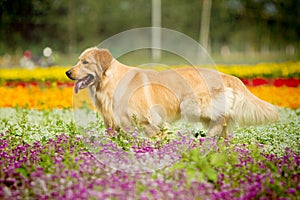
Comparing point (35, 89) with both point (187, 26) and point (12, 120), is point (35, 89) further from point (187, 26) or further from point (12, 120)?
point (187, 26)

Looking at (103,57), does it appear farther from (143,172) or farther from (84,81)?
(143,172)

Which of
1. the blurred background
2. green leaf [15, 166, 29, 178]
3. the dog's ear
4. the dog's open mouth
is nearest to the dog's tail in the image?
the dog's ear

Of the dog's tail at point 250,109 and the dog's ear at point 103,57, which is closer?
the dog's ear at point 103,57

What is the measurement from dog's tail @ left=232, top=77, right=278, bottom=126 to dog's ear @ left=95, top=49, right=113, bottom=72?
1851 mm

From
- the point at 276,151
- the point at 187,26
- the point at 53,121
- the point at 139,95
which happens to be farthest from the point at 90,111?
the point at 187,26

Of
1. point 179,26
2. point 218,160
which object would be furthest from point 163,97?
point 179,26

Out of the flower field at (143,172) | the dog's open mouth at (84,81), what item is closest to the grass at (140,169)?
the flower field at (143,172)

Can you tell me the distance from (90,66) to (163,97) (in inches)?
44.2

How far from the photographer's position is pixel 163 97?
6164 mm

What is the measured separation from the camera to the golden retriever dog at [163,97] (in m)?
5.84

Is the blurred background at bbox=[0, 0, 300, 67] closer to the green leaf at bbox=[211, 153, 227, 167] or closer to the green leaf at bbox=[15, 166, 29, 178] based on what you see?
the green leaf at bbox=[15, 166, 29, 178]

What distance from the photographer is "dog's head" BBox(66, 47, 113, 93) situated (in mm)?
5684

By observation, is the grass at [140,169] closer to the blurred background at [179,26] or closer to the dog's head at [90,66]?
the dog's head at [90,66]

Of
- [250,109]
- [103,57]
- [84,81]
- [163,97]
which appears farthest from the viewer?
[250,109]
